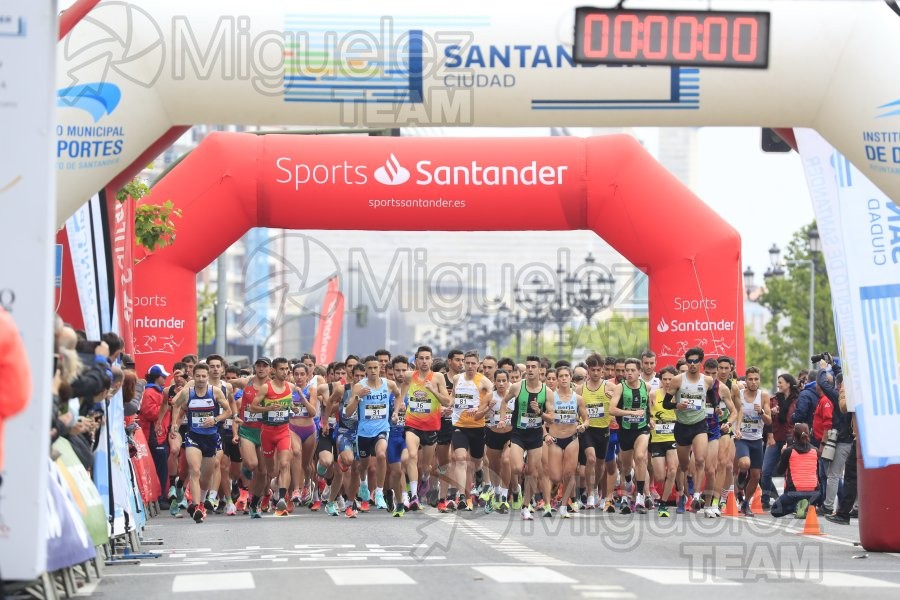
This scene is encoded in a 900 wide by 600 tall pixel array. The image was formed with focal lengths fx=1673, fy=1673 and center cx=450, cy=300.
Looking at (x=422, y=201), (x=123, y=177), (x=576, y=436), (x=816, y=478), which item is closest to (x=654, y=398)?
(x=576, y=436)

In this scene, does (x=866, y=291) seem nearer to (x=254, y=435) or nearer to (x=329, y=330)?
(x=254, y=435)

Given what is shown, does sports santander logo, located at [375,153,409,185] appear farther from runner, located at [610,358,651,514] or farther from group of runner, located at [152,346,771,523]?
runner, located at [610,358,651,514]

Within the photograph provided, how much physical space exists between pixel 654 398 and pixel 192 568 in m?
8.21

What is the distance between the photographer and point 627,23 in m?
10.8

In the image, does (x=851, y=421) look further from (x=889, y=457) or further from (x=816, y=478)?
(x=889, y=457)

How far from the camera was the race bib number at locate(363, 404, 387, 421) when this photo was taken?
60.9ft

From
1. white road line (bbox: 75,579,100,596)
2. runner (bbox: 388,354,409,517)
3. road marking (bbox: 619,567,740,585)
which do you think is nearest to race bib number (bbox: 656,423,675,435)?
runner (bbox: 388,354,409,517)

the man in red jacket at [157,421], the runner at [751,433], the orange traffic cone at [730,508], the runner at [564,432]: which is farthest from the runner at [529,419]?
the man in red jacket at [157,421]

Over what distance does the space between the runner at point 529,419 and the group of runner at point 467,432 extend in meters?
0.02

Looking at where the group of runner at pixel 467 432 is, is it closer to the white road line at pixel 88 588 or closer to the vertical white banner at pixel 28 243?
the white road line at pixel 88 588

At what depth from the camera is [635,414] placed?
18844 mm

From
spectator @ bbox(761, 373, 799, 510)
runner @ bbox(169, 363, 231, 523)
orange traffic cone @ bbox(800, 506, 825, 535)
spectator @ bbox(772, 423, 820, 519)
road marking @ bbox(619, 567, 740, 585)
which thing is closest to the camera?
road marking @ bbox(619, 567, 740, 585)

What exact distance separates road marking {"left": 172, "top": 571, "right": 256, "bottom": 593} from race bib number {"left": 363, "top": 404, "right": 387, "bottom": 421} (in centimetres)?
720

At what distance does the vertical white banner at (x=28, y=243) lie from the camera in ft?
26.1
